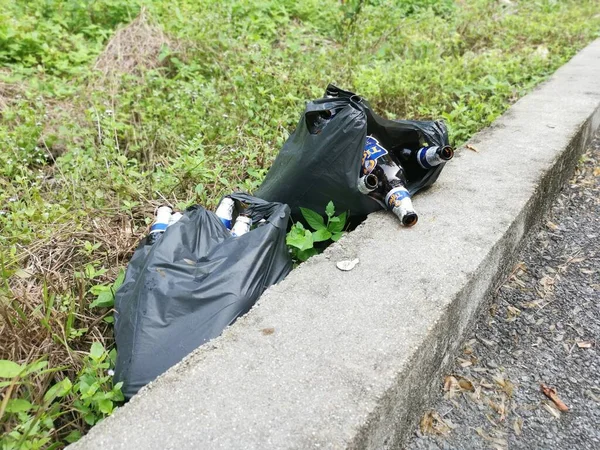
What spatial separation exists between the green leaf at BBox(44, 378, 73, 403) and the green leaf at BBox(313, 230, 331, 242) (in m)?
1.15

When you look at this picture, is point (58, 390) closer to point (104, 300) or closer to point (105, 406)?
point (105, 406)

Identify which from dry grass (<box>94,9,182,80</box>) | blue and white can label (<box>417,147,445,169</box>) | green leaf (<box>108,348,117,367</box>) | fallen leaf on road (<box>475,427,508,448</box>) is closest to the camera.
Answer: fallen leaf on road (<box>475,427,508,448</box>)

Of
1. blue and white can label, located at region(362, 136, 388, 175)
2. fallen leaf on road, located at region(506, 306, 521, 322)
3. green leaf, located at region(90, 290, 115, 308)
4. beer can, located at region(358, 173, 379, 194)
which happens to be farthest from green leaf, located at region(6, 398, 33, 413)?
fallen leaf on road, located at region(506, 306, 521, 322)

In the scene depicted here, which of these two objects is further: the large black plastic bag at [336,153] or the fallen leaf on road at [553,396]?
the large black plastic bag at [336,153]

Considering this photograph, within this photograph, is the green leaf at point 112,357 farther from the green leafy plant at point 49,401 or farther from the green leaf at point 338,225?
the green leaf at point 338,225

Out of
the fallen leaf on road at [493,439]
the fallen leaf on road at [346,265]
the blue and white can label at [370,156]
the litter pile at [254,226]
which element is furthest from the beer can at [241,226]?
the fallen leaf on road at [493,439]

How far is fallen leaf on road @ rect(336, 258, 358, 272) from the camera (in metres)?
2.02

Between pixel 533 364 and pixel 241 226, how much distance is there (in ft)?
4.28

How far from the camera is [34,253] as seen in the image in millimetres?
2344

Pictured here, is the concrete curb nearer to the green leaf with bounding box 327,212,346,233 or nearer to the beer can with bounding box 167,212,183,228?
the green leaf with bounding box 327,212,346,233

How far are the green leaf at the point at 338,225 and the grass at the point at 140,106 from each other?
72cm

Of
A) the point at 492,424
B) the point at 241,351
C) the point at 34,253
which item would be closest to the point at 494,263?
the point at 492,424

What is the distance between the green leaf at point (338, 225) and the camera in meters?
2.37

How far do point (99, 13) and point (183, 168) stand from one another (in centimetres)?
330
